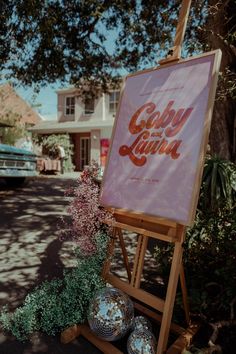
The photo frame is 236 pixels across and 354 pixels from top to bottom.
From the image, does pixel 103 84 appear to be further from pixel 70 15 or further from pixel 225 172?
pixel 225 172

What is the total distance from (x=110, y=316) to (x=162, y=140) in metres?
1.34

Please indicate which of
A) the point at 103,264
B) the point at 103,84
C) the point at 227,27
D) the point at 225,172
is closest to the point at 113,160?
the point at 103,264

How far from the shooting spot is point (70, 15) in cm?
711

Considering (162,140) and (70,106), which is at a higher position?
(70,106)

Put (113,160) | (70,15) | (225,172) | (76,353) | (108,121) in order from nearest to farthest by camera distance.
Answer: (76,353)
(113,160)
(225,172)
(70,15)
(108,121)

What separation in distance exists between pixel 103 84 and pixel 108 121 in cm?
948

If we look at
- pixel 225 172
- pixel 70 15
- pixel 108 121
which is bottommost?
pixel 225 172

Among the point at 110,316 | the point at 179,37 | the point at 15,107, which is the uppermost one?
the point at 15,107

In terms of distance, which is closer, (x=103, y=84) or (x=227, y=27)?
(x=227, y=27)

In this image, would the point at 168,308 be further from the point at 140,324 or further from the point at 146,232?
the point at 146,232

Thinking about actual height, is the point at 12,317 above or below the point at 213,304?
below

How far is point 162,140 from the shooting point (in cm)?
234

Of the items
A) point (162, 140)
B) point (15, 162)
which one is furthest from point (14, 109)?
point (162, 140)

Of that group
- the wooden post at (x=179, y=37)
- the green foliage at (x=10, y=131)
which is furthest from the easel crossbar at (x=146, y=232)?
the green foliage at (x=10, y=131)
